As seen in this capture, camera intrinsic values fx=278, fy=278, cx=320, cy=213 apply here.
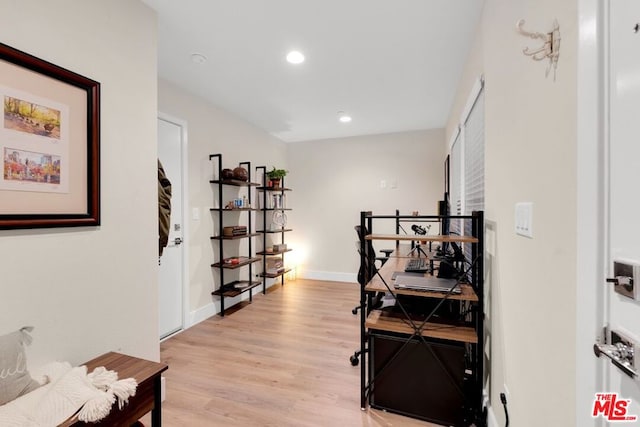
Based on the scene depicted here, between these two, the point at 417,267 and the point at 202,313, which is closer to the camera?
the point at 417,267

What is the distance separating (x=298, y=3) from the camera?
5.44 feet

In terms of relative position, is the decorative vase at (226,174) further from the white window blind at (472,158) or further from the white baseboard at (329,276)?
the white window blind at (472,158)

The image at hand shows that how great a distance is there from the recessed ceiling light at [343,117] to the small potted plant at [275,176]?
1.14 meters

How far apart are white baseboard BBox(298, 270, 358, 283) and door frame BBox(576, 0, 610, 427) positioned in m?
4.06

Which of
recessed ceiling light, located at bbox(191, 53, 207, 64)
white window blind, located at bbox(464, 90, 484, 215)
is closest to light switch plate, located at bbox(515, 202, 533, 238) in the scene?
white window blind, located at bbox(464, 90, 484, 215)

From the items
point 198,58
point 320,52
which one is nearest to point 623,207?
point 320,52

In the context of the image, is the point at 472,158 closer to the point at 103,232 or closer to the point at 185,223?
the point at 103,232

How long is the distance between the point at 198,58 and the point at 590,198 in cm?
259

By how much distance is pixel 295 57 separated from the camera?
2.24 m

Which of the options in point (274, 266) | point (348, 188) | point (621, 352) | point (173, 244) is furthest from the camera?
point (348, 188)

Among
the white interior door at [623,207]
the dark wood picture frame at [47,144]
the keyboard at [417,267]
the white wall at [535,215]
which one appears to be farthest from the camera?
the keyboard at [417,267]

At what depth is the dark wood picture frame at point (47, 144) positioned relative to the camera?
112cm

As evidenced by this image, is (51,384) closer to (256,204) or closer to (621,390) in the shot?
(621,390)

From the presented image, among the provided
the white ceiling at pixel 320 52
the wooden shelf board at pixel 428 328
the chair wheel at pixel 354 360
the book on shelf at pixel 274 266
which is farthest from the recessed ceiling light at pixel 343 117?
the chair wheel at pixel 354 360
